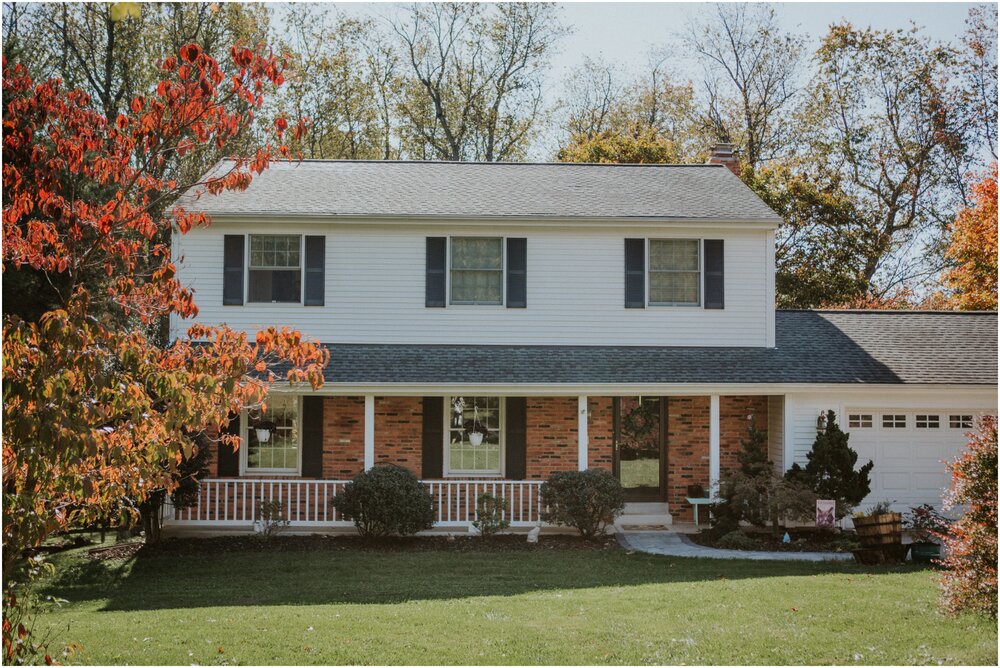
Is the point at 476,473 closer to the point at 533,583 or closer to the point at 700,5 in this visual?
the point at 533,583

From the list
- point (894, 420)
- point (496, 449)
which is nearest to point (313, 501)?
point (496, 449)

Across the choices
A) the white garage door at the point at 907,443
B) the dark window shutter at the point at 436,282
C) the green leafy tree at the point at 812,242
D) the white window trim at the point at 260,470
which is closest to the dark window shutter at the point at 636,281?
the dark window shutter at the point at 436,282

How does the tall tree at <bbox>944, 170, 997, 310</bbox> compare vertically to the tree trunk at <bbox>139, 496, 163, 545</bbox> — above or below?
above

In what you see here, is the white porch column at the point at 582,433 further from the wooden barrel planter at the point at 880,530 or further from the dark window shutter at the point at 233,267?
the dark window shutter at the point at 233,267

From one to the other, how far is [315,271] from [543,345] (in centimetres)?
424

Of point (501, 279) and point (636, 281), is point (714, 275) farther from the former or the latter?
point (501, 279)

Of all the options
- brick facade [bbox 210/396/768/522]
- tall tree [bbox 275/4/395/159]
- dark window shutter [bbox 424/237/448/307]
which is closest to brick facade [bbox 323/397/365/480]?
brick facade [bbox 210/396/768/522]

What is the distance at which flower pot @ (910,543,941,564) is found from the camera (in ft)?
42.1

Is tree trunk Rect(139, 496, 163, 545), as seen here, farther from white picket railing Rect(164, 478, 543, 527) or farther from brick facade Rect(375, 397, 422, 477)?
brick facade Rect(375, 397, 422, 477)

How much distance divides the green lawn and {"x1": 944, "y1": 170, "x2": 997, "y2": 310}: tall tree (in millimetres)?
12820

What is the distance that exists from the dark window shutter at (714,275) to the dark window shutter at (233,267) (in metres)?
8.22

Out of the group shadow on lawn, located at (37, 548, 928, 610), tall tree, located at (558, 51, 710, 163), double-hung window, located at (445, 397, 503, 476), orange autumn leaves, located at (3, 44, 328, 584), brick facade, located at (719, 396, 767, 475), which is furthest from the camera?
tall tree, located at (558, 51, 710, 163)

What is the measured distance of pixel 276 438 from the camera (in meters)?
16.5

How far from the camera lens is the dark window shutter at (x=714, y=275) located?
16.4 metres
